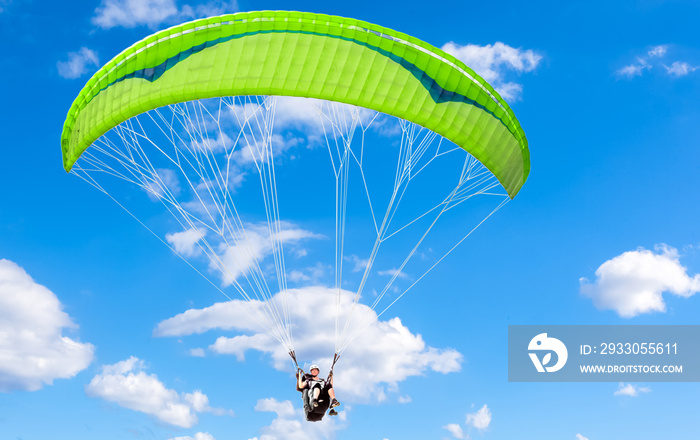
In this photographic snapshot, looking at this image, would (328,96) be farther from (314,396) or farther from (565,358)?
(565,358)

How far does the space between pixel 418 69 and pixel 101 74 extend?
5.54 m

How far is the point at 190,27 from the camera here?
11.4 m

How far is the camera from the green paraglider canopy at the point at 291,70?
11289 mm

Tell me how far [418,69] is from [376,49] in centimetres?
83

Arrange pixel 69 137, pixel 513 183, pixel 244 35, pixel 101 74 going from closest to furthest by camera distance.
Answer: pixel 244 35 < pixel 101 74 < pixel 69 137 < pixel 513 183

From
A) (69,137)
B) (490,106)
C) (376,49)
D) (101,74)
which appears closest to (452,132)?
(490,106)

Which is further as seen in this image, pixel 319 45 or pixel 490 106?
pixel 490 106

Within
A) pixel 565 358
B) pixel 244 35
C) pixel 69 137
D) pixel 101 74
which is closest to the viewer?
pixel 244 35

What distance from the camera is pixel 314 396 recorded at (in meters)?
11.7

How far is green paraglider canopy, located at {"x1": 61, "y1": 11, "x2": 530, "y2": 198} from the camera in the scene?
11289 mm

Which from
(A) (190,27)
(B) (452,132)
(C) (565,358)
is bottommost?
(C) (565,358)

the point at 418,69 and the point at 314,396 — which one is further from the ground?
the point at 418,69

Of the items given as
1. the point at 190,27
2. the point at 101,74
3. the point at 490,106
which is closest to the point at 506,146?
the point at 490,106

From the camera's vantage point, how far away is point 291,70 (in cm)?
1143
